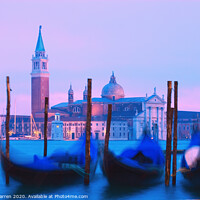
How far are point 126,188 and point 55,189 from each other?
168cm

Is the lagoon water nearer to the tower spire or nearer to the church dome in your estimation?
the church dome

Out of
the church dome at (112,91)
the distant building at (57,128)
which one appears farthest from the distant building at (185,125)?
the distant building at (57,128)

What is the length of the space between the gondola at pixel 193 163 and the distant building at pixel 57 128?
6164 centimetres

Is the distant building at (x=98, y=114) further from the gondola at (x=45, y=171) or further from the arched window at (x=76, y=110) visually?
the gondola at (x=45, y=171)

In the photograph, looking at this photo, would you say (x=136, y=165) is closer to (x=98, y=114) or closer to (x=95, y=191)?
(x=95, y=191)

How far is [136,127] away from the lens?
7819 cm

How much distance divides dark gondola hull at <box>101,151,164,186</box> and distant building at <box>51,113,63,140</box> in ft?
205

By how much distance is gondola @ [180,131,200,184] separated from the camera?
14.4 meters

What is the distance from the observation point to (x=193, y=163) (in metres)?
14.5

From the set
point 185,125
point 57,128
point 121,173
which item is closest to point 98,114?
point 57,128

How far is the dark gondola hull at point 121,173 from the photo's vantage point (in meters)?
13.2

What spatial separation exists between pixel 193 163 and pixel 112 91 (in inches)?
2640

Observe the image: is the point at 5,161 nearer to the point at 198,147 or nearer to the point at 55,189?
the point at 55,189

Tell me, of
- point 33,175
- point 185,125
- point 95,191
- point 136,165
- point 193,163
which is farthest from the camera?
point 185,125
